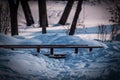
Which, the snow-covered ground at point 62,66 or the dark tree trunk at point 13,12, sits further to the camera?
the dark tree trunk at point 13,12

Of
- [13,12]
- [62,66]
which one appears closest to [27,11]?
[13,12]

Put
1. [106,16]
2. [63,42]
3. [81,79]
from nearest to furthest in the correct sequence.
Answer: [81,79] < [63,42] < [106,16]

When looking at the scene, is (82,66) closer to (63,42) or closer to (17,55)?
(17,55)

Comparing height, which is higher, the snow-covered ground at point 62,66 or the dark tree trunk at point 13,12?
the dark tree trunk at point 13,12

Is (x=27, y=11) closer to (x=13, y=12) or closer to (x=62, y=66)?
(x=13, y=12)

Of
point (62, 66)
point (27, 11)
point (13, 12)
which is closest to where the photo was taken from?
point (62, 66)

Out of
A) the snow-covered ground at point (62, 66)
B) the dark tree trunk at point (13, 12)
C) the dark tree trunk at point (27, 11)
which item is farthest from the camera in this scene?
the dark tree trunk at point (27, 11)

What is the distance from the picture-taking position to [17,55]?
9.06 meters

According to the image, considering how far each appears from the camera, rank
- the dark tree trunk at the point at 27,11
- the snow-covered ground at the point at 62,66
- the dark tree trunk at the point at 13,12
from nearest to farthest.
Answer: the snow-covered ground at the point at 62,66
the dark tree trunk at the point at 13,12
the dark tree trunk at the point at 27,11

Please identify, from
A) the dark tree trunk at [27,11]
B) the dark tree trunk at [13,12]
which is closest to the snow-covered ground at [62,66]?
the dark tree trunk at [13,12]

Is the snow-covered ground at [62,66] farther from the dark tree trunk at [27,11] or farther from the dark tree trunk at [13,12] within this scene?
the dark tree trunk at [27,11]

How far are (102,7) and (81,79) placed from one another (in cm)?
2632

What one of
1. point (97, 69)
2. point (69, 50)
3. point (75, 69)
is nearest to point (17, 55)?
point (75, 69)

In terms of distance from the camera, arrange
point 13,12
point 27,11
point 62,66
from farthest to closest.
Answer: point 27,11
point 13,12
point 62,66
